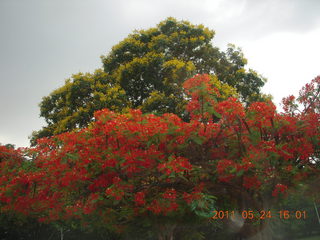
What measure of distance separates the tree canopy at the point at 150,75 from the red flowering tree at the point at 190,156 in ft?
24.2

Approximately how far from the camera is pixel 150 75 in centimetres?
1780

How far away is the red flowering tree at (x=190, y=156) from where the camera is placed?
8.33 meters

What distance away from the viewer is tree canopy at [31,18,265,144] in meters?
17.0

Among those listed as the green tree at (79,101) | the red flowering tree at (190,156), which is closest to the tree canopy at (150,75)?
the green tree at (79,101)

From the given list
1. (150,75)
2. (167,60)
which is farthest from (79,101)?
(167,60)

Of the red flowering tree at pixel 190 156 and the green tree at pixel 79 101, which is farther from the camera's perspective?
the green tree at pixel 79 101

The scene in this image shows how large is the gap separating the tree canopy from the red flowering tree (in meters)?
7.38

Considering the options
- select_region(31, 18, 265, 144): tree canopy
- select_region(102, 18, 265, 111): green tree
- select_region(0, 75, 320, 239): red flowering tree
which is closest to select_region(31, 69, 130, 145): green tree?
select_region(31, 18, 265, 144): tree canopy

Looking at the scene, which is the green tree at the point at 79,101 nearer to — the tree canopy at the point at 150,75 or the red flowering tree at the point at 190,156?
the tree canopy at the point at 150,75

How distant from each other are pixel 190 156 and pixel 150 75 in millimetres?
9333

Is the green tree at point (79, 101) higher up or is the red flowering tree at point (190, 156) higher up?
the green tree at point (79, 101)

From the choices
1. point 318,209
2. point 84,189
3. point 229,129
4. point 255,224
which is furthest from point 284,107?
point 318,209

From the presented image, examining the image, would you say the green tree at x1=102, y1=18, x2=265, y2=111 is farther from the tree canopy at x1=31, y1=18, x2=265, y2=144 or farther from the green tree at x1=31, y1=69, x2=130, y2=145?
the green tree at x1=31, y1=69, x2=130, y2=145

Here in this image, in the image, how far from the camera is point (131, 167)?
8305 millimetres
